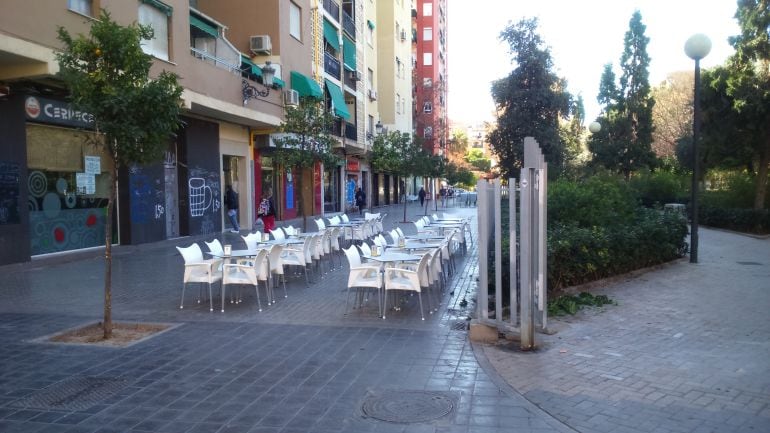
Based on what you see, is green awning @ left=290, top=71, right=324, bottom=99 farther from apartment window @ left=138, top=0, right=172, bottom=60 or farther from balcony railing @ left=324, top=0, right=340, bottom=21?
apartment window @ left=138, top=0, right=172, bottom=60

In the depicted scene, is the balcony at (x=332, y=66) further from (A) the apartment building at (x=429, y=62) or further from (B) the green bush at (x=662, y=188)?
(A) the apartment building at (x=429, y=62)

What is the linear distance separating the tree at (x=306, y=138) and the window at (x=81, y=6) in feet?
17.0

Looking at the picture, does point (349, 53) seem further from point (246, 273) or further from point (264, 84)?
point (246, 273)

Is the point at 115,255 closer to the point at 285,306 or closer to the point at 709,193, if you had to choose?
the point at 285,306

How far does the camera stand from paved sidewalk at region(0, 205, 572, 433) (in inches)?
168

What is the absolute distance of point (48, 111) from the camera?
13352mm

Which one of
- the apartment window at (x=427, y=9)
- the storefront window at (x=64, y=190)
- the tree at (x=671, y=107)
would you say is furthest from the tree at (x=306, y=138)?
the apartment window at (x=427, y=9)

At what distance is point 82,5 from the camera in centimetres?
1278

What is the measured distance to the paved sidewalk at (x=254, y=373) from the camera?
14.0ft

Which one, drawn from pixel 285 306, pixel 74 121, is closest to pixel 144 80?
pixel 285 306

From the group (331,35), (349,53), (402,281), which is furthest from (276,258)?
(349,53)

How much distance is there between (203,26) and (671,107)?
119 feet

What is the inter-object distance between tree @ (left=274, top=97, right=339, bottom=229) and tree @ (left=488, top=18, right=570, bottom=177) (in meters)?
11.6

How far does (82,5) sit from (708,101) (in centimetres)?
2021
